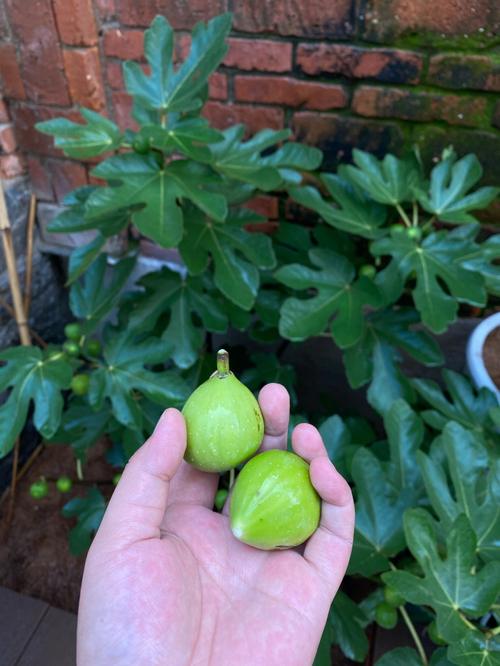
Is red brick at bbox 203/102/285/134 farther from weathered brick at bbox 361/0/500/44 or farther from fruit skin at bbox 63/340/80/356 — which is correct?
fruit skin at bbox 63/340/80/356

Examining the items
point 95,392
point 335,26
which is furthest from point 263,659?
point 335,26

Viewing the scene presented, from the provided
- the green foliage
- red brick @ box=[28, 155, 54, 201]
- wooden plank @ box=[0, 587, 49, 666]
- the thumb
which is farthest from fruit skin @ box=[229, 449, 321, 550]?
red brick @ box=[28, 155, 54, 201]

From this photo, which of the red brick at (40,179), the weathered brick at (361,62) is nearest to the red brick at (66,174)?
the red brick at (40,179)

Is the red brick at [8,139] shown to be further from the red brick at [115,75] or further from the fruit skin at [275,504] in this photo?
the fruit skin at [275,504]

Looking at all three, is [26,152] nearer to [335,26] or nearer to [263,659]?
[335,26]

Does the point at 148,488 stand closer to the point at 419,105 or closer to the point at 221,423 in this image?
the point at 221,423

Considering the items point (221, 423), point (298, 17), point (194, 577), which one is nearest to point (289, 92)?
point (298, 17)
